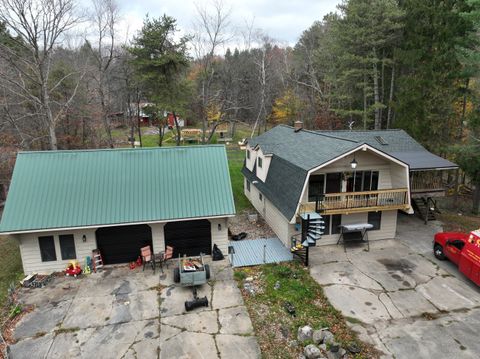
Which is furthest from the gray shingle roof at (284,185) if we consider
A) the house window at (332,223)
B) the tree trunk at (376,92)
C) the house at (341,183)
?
the tree trunk at (376,92)

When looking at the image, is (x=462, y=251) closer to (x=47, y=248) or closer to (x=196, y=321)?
(x=196, y=321)

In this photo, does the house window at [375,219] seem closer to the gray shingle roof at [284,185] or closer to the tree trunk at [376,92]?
the gray shingle roof at [284,185]

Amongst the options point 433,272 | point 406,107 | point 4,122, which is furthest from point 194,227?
point 406,107

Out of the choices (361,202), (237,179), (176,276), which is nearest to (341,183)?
(361,202)

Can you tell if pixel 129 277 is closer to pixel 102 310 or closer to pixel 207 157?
pixel 102 310

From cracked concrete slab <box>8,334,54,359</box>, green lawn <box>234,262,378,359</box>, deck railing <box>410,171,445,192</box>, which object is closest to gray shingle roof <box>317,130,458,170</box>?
deck railing <box>410,171,445,192</box>

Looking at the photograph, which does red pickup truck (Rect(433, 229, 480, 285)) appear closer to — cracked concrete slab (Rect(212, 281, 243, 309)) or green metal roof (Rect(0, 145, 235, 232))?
cracked concrete slab (Rect(212, 281, 243, 309))
